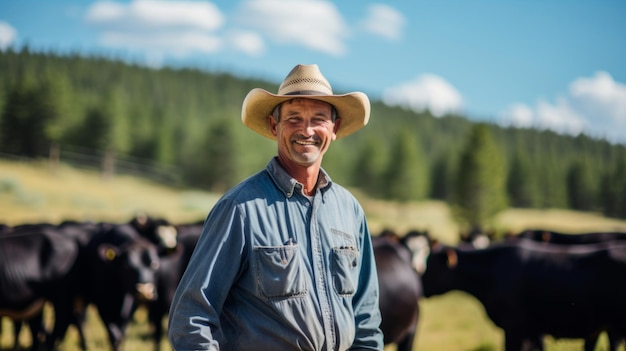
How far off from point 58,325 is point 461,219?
1723 inches

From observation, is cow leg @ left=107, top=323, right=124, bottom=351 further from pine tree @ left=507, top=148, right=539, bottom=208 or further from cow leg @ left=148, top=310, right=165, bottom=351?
pine tree @ left=507, top=148, right=539, bottom=208

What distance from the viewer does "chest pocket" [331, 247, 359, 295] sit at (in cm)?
254

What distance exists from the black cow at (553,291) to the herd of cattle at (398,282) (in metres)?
0.01

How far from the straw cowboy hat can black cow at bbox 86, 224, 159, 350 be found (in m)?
6.03

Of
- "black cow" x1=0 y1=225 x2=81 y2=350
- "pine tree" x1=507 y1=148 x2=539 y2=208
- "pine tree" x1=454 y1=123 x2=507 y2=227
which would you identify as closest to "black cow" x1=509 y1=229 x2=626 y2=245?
"black cow" x1=0 y1=225 x2=81 y2=350

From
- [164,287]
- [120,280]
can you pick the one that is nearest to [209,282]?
[120,280]

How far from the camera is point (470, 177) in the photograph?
163ft

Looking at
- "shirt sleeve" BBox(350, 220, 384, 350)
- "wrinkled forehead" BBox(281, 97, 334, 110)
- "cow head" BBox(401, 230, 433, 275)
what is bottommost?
"cow head" BBox(401, 230, 433, 275)

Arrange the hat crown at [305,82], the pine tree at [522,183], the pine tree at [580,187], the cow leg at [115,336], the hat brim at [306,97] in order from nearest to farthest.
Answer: the hat crown at [305,82], the hat brim at [306,97], the cow leg at [115,336], the pine tree at [522,183], the pine tree at [580,187]

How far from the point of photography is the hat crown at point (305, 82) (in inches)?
106

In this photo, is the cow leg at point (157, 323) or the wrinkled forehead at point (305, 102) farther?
the cow leg at point (157, 323)

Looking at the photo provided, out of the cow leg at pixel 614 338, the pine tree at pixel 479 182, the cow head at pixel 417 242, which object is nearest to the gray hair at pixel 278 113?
the cow leg at pixel 614 338

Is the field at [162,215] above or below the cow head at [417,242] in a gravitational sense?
below

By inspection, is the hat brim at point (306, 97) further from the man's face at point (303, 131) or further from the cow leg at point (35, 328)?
the cow leg at point (35, 328)
